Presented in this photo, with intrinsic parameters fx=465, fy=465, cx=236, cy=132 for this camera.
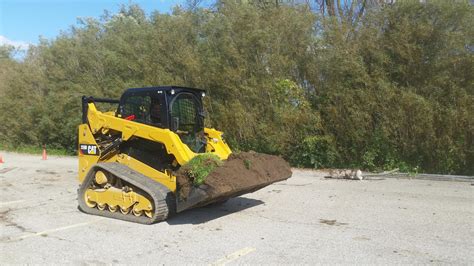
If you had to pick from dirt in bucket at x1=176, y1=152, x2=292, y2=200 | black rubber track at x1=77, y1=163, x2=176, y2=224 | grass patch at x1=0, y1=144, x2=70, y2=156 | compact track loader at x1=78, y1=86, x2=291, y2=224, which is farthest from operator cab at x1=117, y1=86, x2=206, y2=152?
grass patch at x1=0, y1=144, x2=70, y2=156

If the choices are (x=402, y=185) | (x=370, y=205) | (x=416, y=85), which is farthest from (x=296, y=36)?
(x=370, y=205)

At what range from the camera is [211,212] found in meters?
7.92

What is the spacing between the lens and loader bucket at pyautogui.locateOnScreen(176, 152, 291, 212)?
21.1 ft

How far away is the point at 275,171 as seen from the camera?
7664mm

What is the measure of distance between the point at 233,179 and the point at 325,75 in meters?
8.11

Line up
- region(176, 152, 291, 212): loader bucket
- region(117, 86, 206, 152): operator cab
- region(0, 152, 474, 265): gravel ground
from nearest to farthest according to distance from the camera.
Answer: region(0, 152, 474, 265): gravel ground
region(176, 152, 291, 212): loader bucket
region(117, 86, 206, 152): operator cab

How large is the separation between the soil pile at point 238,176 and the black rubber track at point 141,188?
444 millimetres

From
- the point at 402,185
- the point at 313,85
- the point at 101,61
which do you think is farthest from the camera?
the point at 101,61

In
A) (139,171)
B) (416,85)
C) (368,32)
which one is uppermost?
(368,32)

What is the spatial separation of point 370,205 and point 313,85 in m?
6.62

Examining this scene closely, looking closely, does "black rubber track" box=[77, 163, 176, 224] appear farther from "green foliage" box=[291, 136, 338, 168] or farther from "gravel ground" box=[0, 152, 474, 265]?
"green foliage" box=[291, 136, 338, 168]

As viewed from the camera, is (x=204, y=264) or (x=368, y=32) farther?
(x=368, y=32)

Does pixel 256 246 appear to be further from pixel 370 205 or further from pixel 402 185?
pixel 402 185

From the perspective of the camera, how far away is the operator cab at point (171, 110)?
7.47 m
